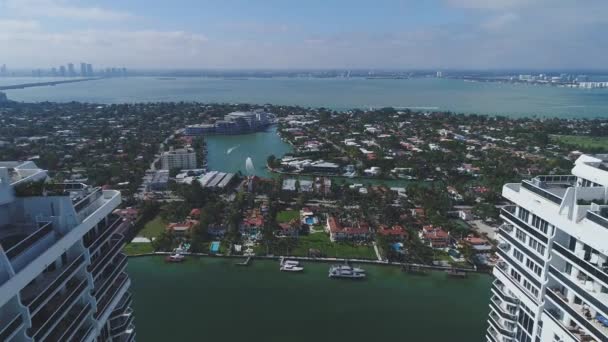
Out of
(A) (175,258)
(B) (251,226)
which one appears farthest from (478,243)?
(A) (175,258)

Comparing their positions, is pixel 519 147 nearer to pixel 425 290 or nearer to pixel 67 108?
pixel 425 290

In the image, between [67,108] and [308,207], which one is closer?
[308,207]

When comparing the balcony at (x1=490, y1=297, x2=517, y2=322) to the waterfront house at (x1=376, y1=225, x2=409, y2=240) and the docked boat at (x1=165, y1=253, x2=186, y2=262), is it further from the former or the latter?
the docked boat at (x1=165, y1=253, x2=186, y2=262)

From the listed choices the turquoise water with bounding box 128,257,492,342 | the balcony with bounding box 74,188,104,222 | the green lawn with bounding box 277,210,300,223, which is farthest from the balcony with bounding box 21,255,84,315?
the green lawn with bounding box 277,210,300,223

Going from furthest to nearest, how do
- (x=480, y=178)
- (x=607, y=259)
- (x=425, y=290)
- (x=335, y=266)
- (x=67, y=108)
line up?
(x=67, y=108) → (x=480, y=178) → (x=335, y=266) → (x=425, y=290) → (x=607, y=259)

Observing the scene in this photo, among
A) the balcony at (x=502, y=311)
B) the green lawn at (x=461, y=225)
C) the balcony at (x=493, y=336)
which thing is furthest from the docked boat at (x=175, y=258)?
the balcony at (x=502, y=311)

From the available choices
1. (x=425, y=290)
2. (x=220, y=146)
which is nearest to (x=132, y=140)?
(x=220, y=146)
